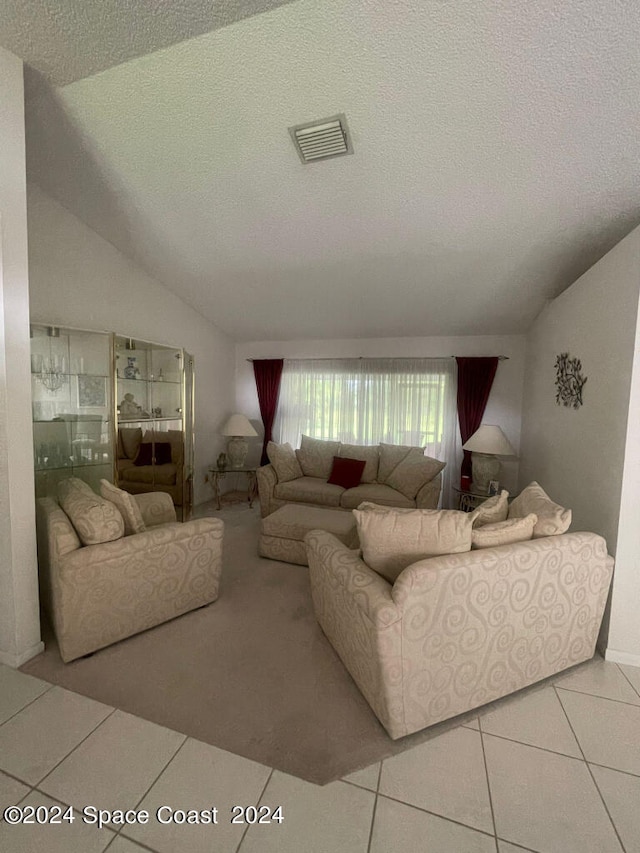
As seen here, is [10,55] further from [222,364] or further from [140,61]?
[222,364]

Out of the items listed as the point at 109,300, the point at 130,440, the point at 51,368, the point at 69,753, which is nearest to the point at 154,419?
the point at 130,440

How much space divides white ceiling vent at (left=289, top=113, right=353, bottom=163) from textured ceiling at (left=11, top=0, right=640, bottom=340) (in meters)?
0.04

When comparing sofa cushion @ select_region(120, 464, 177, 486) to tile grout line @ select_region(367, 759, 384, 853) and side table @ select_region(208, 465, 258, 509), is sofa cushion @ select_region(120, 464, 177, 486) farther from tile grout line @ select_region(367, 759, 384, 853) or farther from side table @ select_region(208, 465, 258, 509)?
tile grout line @ select_region(367, 759, 384, 853)

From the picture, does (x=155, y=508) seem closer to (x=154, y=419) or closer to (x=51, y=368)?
(x=154, y=419)

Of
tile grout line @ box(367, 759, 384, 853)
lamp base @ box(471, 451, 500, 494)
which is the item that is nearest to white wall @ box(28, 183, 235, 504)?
lamp base @ box(471, 451, 500, 494)

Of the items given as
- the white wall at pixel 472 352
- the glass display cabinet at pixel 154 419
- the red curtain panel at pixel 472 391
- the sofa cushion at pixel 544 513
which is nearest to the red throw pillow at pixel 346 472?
the red curtain panel at pixel 472 391

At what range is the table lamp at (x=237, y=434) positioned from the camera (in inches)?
188

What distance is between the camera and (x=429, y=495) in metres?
3.79

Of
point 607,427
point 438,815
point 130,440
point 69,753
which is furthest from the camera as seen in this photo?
point 130,440

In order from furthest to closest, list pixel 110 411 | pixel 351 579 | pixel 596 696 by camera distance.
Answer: pixel 110 411
pixel 596 696
pixel 351 579

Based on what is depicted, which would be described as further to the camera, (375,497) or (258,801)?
(375,497)

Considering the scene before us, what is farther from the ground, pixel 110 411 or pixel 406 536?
pixel 110 411

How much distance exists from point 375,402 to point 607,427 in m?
2.87

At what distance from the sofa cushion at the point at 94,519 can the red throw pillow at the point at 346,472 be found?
2488mm
